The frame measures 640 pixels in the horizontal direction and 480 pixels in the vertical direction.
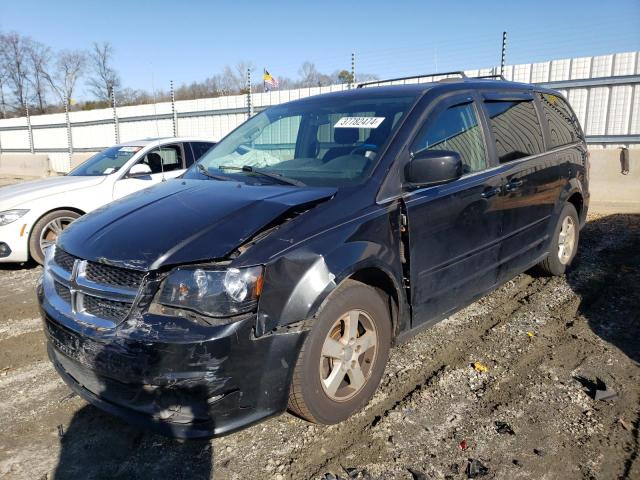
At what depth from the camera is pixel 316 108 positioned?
12.5 feet

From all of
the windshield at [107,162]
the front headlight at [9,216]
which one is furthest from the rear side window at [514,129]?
the front headlight at [9,216]

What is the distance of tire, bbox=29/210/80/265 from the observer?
6000 mm

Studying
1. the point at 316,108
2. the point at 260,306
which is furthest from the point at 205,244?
the point at 316,108

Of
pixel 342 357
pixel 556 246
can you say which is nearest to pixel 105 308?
pixel 342 357

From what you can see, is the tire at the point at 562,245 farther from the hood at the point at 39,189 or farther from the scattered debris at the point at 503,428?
the hood at the point at 39,189

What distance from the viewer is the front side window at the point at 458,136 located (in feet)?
10.7

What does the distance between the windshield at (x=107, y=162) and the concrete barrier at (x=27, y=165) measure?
49.3 feet

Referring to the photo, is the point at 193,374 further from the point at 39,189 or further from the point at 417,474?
the point at 39,189

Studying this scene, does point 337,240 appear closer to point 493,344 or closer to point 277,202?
point 277,202

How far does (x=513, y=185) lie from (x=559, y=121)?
158cm

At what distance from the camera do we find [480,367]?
3412mm

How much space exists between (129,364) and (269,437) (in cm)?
92

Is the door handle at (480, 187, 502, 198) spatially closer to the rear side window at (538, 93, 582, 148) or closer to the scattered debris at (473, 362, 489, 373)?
the scattered debris at (473, 362, 489, 373)

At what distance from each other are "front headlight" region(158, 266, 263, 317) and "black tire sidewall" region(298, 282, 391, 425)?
387 millimetres
